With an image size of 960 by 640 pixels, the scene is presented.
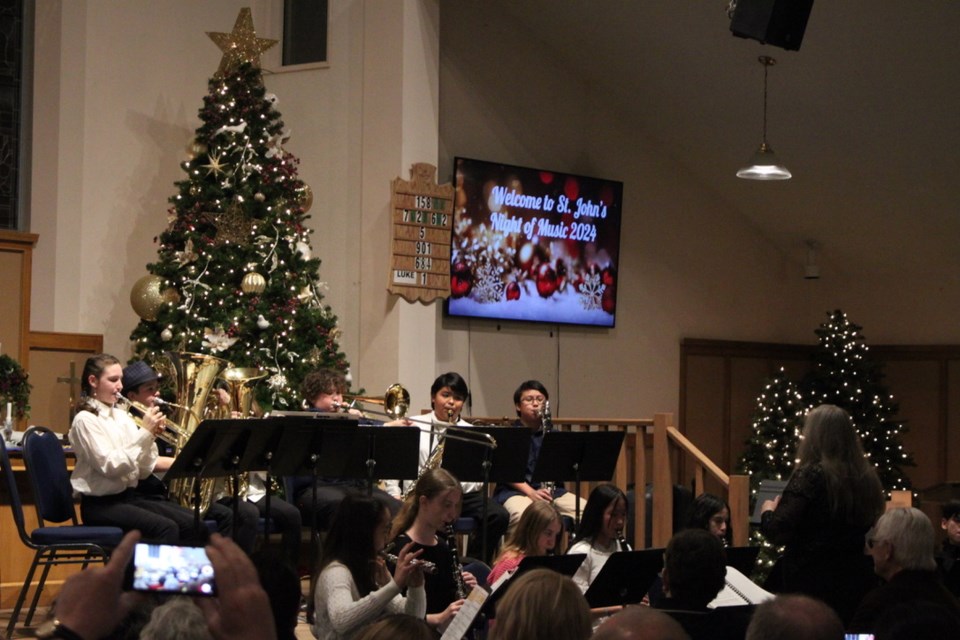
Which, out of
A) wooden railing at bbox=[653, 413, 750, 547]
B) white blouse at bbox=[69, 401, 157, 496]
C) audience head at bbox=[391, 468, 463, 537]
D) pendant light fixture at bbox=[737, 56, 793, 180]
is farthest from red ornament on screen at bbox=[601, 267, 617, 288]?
audience head at bbox=[391, 468, 463, 537]

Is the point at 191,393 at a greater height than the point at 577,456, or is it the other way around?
the point at 191,393

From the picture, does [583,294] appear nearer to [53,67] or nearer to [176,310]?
[176,310]

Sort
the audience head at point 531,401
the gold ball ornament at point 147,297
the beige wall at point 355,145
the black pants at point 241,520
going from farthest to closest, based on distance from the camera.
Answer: the beige wall at point 355,145
the gold ball ornament at point 147,297
the audience head at point 531,401
the black pants at point 241,520

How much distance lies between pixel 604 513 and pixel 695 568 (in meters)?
1.64

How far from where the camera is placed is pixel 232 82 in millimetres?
9469

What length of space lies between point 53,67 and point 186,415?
4.49 m

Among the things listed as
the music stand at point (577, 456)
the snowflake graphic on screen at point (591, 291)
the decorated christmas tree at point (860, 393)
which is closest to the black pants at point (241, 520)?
the music stand at point (577, 456)

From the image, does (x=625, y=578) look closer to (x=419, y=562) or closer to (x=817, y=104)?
(x=419, y=562)

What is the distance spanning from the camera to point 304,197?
31.5 feet

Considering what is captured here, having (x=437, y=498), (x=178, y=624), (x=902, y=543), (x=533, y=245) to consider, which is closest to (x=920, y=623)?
(x=902, y=543)

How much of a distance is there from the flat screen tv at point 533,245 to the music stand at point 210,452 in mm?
5094

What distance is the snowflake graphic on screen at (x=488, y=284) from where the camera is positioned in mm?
10906

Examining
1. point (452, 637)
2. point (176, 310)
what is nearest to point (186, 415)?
point (176, 310)

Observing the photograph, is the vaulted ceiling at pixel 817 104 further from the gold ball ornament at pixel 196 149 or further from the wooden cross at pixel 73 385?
the wooden cross at pixel 73 385
